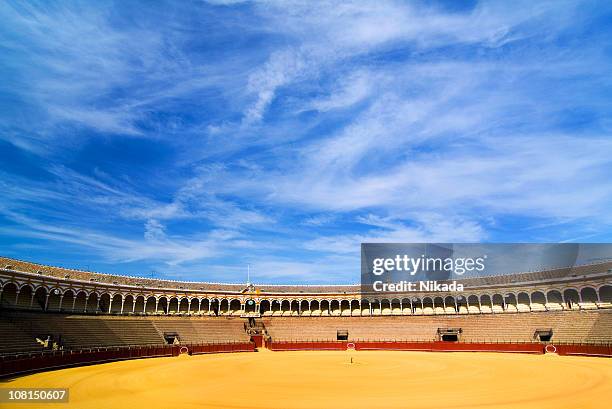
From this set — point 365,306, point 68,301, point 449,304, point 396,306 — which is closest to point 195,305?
point 68,301

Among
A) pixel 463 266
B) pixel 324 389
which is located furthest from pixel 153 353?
pixel 463 266

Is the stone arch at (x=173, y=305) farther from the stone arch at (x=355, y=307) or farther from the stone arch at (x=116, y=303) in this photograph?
the stone arch at (x=355, y=307)

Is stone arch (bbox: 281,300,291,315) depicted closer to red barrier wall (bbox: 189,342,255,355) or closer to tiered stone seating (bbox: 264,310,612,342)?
tiered stone seating (bbox: 264,310,612,342)

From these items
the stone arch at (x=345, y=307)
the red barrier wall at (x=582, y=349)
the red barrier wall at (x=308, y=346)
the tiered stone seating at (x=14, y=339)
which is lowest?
the red barrier wall at (x=308, y=346)

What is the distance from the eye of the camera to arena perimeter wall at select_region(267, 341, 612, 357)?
35706mm

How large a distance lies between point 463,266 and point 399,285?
10.5 meters

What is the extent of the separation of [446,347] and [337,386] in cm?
2910

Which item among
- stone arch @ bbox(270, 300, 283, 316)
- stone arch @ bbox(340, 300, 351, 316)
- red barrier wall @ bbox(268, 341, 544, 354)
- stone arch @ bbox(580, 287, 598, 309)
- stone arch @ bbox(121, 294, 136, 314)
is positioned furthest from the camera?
stone arch @ bbox(340, 300, 351, 316)

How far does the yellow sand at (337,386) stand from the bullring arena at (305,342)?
10 centimetres

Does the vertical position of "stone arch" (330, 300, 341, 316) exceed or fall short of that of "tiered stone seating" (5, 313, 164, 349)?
it exceeds it

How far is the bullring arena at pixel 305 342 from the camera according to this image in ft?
58.7

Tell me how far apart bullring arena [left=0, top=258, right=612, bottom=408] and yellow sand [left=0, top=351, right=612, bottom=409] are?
0.10m

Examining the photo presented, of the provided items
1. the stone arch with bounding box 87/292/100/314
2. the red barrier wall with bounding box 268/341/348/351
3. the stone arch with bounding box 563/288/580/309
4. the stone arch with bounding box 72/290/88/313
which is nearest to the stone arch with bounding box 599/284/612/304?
the stone arch with bounding box 563/288/580/309

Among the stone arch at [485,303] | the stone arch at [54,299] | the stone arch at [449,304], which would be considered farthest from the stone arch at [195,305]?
the stone arch at [485,303]
